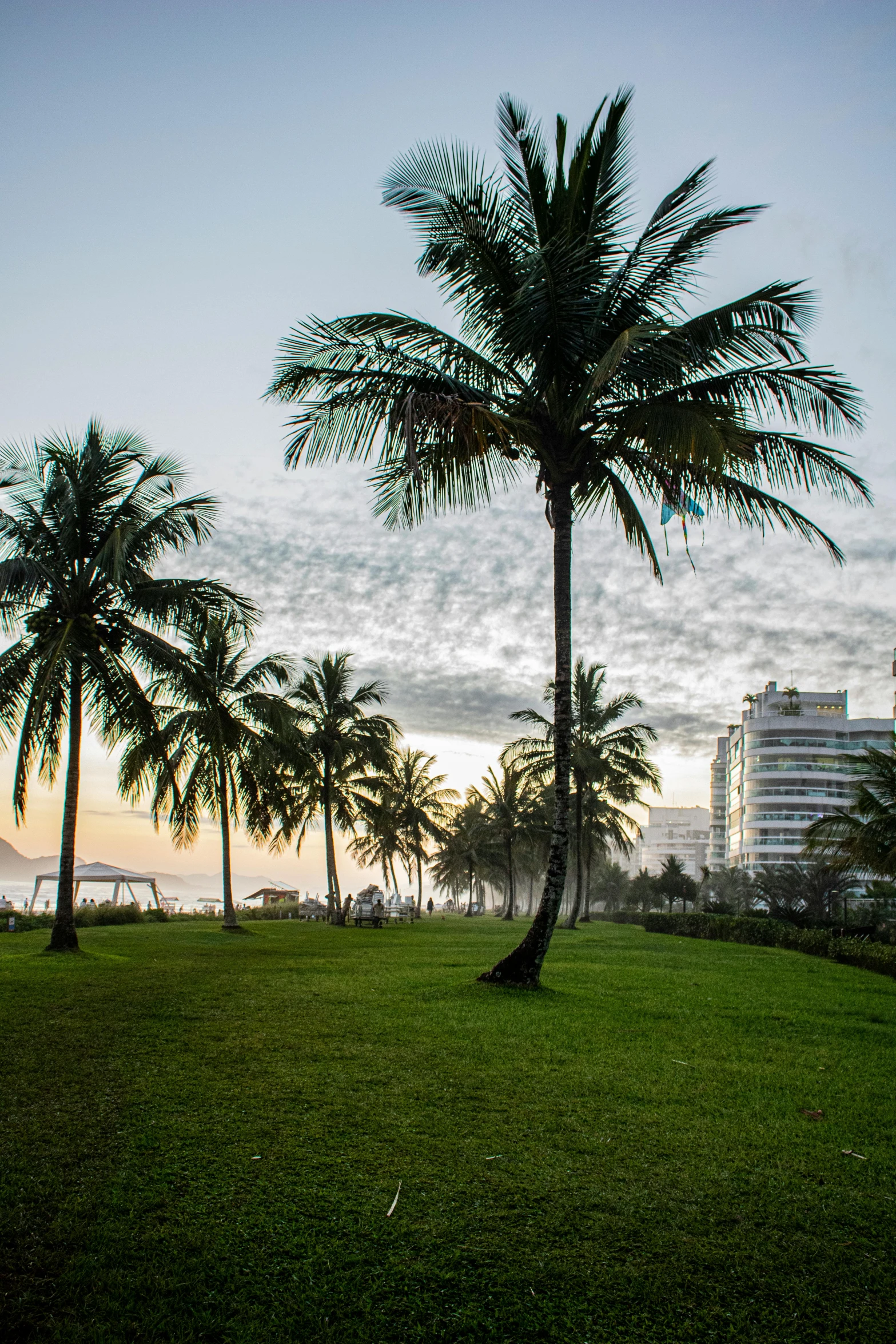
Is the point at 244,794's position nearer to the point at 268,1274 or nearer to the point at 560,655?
the point at 560,655

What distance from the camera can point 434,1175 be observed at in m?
3.91

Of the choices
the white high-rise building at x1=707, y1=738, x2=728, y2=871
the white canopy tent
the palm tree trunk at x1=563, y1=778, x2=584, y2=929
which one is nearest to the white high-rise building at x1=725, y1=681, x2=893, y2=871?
the white high-rise building at x1=707, y1=738, x2=728, y2=871

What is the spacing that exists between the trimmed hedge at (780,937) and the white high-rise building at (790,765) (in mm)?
81185

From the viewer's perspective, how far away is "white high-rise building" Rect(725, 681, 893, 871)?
106 metres

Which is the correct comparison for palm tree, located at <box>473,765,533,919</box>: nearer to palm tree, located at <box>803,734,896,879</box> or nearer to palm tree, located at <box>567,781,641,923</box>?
palm tree, located at <box>567,781,641,923</box>

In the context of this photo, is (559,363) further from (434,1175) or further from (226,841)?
(226,841)

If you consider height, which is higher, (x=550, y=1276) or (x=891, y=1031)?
(x=550, y=1276)

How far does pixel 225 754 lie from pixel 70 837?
3361 millimetres

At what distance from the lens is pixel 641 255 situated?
9.64 m

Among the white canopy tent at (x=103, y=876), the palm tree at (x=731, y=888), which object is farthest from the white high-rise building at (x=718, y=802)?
the white canopy tent at (x=103, y=876)

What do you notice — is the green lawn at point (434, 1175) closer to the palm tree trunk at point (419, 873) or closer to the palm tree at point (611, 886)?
Answer: the palm tree trunk at point (419, 873)

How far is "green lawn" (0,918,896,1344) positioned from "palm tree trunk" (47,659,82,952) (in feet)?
15.0

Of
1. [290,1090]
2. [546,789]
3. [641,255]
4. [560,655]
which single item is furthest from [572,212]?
[546,789]

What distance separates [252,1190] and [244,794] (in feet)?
50.6
